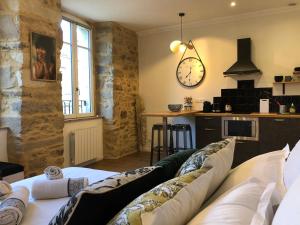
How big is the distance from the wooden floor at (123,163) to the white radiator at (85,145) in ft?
0.67

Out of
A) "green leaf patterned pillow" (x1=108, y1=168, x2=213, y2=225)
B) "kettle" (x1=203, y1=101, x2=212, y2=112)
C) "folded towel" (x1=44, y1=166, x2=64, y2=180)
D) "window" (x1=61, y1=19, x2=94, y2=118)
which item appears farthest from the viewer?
"kettle" (x1=203, y1=101, x2=212, y2=112)

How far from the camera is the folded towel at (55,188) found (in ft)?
5.51

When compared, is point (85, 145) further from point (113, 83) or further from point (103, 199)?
point (103, 199)

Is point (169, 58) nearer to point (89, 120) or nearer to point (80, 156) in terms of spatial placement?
point (89, 120)

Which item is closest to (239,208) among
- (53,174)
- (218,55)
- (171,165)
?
(171,165)

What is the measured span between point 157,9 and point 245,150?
→ 111 inches

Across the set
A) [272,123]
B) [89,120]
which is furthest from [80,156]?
[272,123]

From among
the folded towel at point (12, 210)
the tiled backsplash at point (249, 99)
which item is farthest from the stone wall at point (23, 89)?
the tiled backsplash at point (249, 99)

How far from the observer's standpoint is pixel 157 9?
4570mm

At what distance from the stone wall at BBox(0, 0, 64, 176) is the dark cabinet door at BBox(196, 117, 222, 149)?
2611 millimetres

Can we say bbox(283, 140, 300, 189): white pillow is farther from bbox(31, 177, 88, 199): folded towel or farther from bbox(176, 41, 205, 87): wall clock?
bbox(176, 41, 205, 87): wall clock

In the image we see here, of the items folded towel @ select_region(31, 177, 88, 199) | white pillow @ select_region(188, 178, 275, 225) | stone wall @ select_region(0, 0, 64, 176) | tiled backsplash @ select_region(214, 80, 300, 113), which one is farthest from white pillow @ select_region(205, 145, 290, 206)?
tiled backsplash @ select_region(214, 80, 300, 113)

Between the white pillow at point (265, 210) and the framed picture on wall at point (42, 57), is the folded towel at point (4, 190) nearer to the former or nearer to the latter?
the white pillow at point (265, 210)

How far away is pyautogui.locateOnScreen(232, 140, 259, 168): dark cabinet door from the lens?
4.46 m
